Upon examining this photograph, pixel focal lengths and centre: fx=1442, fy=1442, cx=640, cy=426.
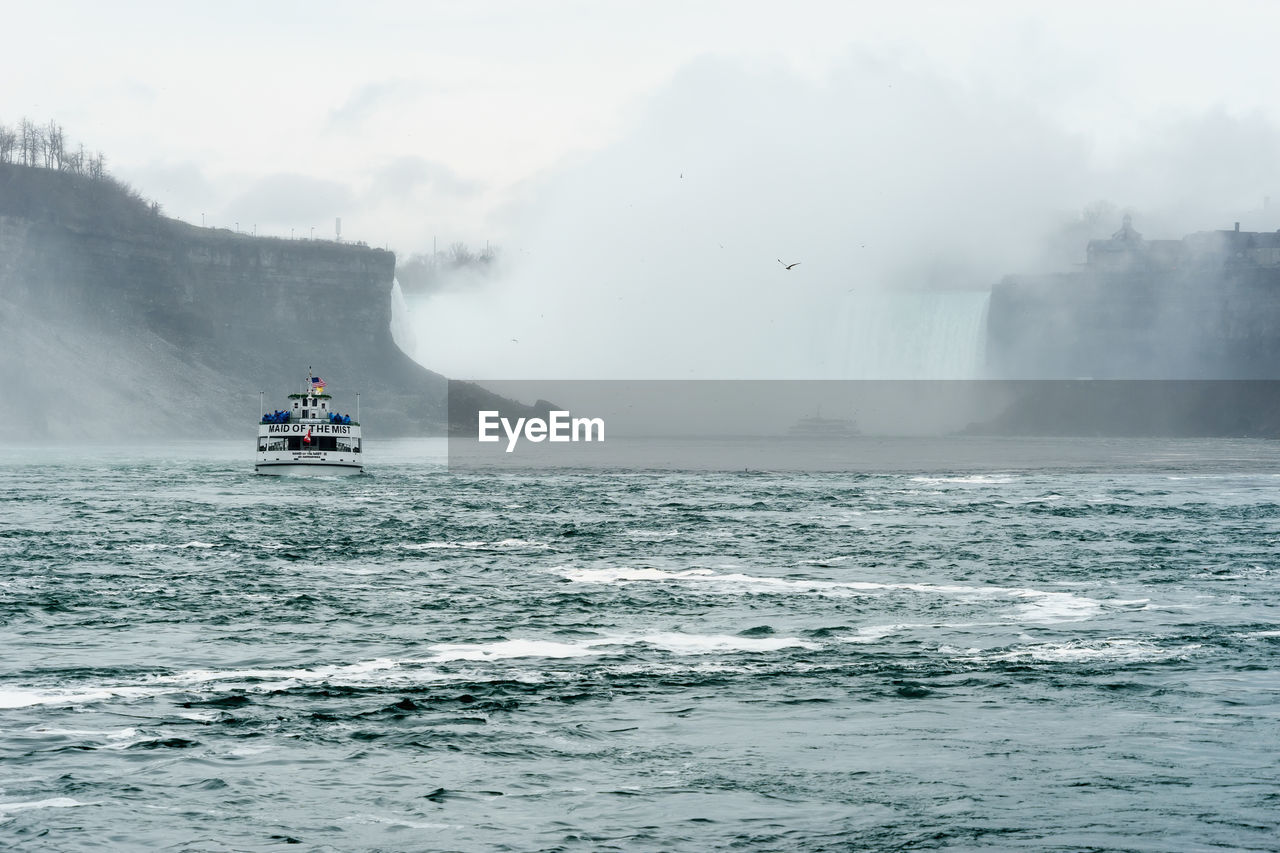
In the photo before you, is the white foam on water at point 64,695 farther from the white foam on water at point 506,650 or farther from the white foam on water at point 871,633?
the white foam on water at point 871,633

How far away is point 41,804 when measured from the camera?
1526cm

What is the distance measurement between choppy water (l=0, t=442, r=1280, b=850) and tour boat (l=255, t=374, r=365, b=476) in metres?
42.6

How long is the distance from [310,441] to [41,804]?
258 ft

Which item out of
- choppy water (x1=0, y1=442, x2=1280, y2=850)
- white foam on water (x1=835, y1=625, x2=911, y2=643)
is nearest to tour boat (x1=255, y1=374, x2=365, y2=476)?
choppy water (x1=0, y1=442, x2=1280, y2=850)

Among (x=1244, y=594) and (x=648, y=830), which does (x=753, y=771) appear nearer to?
(x=648, y=830)

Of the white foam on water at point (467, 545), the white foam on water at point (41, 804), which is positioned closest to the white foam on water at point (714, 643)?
the white foam on water at point (41, 804)

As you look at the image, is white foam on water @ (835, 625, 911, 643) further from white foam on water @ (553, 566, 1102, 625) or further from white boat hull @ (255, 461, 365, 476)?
white boat hull @ (255, 461, 365, 476)

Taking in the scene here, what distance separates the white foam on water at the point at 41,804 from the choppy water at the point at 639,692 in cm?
5

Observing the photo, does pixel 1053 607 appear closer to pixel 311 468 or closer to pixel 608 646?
pixel 608 646

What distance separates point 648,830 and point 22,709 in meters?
10.0

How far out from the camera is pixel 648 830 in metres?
14.6

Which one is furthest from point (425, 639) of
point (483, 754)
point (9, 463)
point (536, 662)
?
point (9, 463)

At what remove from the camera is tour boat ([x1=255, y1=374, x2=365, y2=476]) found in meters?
90.8

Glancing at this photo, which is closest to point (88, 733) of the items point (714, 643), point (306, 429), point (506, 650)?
point (506, 650)
